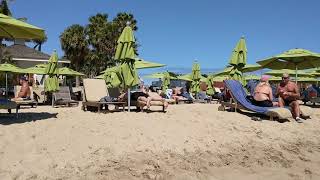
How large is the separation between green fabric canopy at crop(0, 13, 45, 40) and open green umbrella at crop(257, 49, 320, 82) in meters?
8.72

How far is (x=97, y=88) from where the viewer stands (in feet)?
38.3

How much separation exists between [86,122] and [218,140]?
2721mm

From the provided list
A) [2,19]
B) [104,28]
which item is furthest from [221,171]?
[104,28]

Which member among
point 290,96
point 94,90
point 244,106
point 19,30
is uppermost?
point 19,30

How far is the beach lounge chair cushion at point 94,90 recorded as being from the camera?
1133cm

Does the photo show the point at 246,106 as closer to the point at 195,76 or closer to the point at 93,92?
the point at 93,92

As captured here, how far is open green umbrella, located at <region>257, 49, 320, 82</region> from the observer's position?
538 inches

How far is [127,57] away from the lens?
1052cm

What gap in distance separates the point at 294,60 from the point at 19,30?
411 inches

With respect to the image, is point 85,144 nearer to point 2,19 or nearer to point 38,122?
point 38,122

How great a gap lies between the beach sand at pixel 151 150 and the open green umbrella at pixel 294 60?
5.48m

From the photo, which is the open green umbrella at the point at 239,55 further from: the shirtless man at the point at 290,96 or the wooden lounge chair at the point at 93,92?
the wooden lounge chair at the point at 93,92

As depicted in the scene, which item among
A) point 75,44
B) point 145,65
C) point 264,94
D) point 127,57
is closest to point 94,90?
point 127,57

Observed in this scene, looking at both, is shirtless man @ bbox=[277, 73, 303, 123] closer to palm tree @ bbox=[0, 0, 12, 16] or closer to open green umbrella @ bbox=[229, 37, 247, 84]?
open green umbrella @ bbox=[229, 37, 247, 84]
